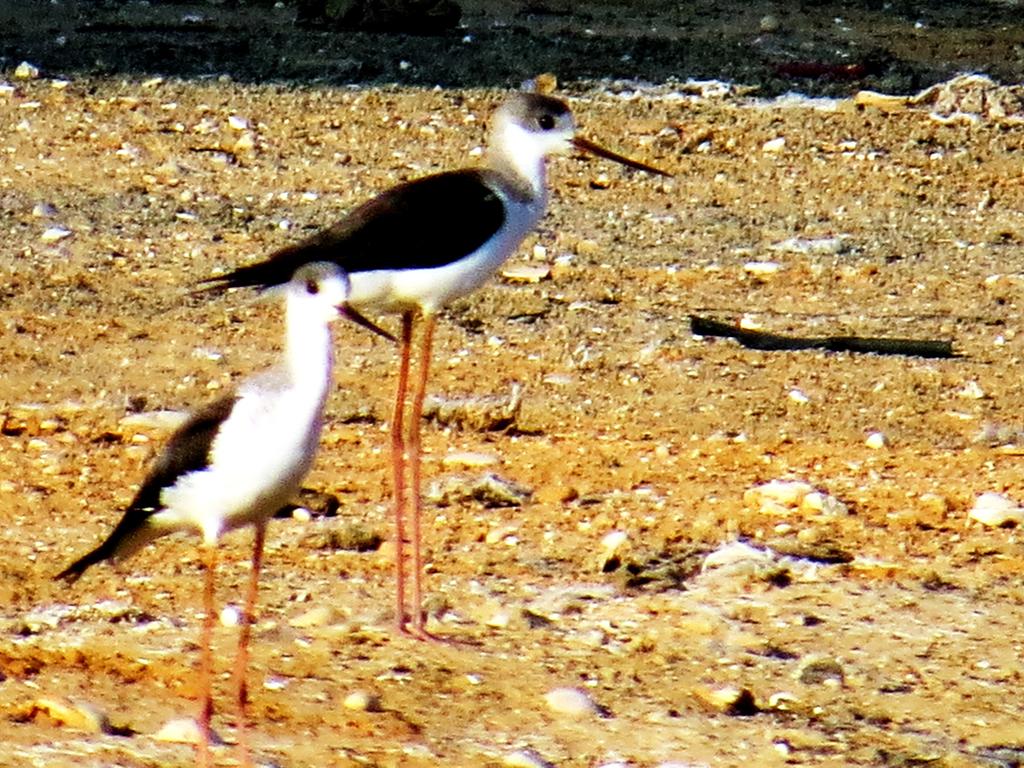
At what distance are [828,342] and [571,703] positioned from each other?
3493mm

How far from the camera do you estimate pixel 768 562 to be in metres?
6.05

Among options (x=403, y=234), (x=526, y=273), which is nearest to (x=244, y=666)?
(x=403, y=234)

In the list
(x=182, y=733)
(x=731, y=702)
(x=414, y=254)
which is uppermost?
(x=414, y=254)

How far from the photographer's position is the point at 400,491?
6.12m

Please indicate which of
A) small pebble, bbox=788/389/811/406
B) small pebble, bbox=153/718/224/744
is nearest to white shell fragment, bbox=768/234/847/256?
small pebble, bbox=788/389/811/406

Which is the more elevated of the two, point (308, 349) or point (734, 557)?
point (734, 557)

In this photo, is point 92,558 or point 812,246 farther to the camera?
point 812,246

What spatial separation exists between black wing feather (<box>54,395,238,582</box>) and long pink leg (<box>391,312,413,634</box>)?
0.84 m

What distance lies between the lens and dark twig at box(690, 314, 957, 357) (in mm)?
8250

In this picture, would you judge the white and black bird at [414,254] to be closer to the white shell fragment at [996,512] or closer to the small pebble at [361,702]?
the small pebble at [361,702]

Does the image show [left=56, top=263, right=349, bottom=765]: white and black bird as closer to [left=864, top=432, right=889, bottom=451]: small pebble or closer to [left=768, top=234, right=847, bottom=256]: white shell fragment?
[left=864, top=432, right=889, bottom=451]: small pebble

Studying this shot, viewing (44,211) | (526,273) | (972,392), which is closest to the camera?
(972,392)

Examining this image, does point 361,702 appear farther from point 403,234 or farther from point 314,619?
point 403,234

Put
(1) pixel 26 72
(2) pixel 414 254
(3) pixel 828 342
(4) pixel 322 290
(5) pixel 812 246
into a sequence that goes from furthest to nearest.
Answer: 1. (1) pixel 26 72
2. (5) pixel 812 246
3. (3) pixel 828 342
4. (2) pixel 414 254
5. (4) pixel 322 290
